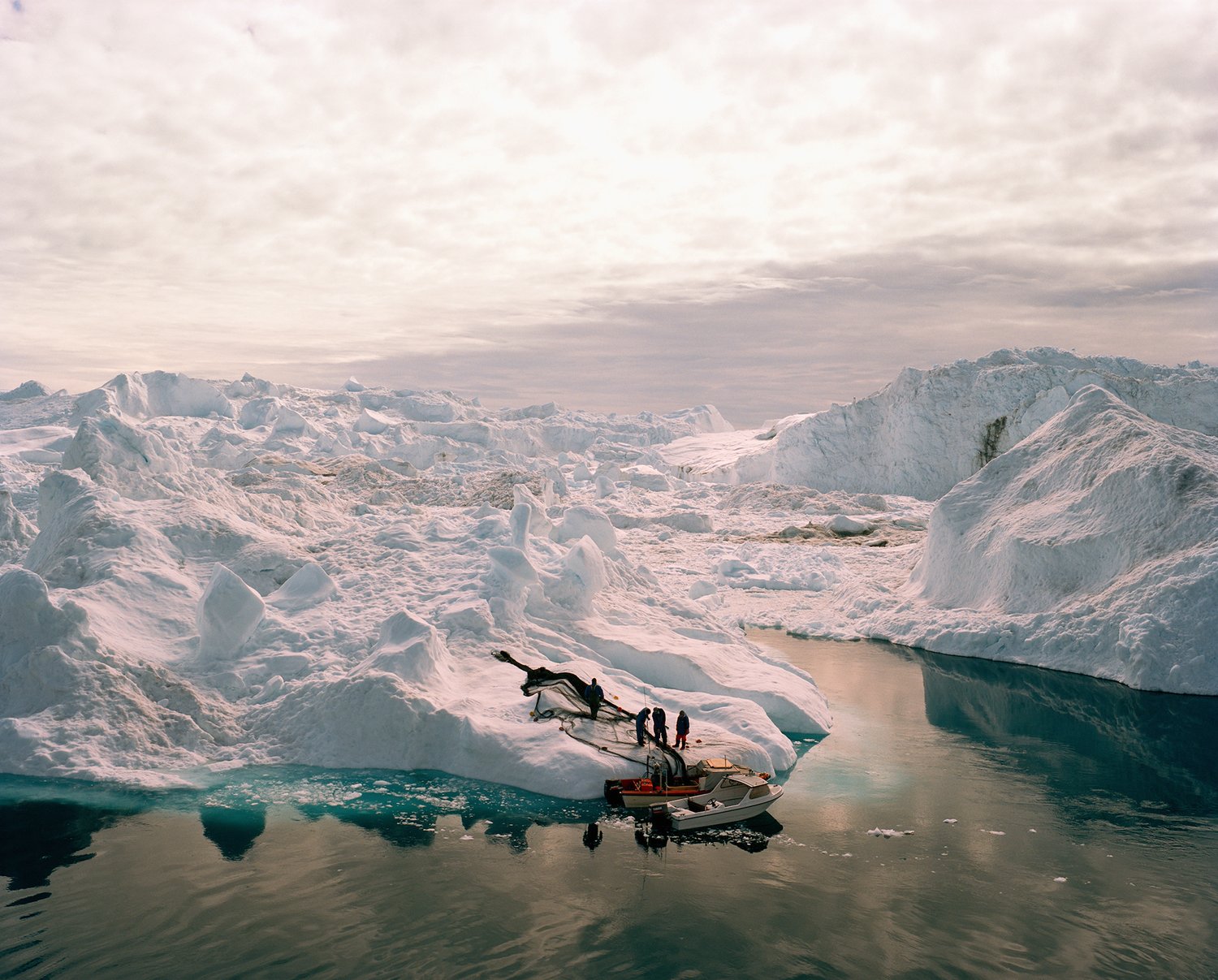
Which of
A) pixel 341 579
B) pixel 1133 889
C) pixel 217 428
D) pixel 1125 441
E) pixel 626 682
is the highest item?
pixel 217 428

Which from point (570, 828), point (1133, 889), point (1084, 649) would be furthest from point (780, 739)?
point (1084, 649)

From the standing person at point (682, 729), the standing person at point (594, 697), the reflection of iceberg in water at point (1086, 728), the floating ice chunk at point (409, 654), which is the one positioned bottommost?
the reflection of iceberg in water at point (1086, 728)

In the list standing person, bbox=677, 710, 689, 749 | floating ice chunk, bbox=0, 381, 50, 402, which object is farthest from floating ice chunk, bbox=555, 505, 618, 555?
floating ice chunk, bbox=0, 381, 50, 402

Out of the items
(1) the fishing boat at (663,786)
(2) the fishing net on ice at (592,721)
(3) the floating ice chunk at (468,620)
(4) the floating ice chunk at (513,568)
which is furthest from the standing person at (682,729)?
(4) the floating ice chunk at (513,568)

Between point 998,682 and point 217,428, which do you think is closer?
point 998,682

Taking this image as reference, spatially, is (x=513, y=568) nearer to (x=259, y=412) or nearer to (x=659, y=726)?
(x=659, y=726)

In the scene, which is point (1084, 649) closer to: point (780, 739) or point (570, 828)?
point (780, 739)

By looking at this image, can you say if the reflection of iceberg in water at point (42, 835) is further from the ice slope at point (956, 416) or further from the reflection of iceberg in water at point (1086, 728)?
the ice slope at point (956, 416)

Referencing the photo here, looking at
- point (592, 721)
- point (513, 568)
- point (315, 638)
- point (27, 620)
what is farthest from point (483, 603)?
point (27, 620)
